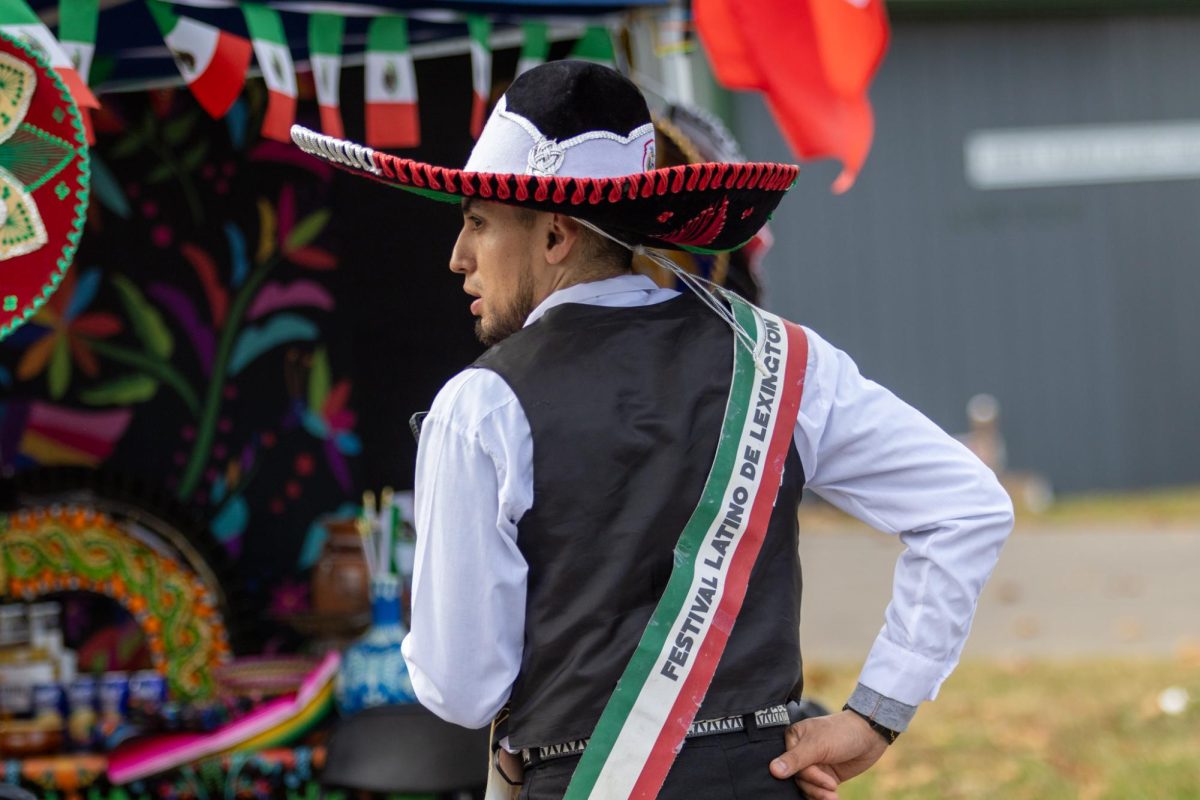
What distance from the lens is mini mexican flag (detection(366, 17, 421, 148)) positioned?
2.99 metres

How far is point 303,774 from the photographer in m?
2.98

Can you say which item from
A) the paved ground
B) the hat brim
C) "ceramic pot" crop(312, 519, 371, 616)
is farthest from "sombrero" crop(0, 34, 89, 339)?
the paved ground

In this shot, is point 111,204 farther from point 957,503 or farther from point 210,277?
point 957,503

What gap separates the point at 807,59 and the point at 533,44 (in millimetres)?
614

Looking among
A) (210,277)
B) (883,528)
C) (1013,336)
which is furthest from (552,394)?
(1013,336)

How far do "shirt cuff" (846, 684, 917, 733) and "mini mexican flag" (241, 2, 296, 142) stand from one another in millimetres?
1554

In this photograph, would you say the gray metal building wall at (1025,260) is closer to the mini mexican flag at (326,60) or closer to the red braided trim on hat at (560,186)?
the mini mexican flag at (326,60)

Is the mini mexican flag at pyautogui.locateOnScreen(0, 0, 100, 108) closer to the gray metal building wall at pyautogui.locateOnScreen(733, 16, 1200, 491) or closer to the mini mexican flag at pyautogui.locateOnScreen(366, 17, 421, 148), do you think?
the mini mexican flag at pyautogui.locateOnScreen(366, 17, 421, 148)

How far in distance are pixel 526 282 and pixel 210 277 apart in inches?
87.1

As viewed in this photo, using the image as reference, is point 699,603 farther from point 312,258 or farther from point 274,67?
point 312,258

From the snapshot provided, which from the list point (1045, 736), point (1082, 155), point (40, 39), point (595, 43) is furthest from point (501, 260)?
point (1082, 155)

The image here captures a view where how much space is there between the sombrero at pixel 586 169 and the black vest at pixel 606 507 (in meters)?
0.12

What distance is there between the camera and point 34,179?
2098mm

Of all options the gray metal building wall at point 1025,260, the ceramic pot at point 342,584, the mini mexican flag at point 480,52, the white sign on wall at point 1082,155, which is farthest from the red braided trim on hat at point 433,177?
the white sign on wall at point 1082,155
